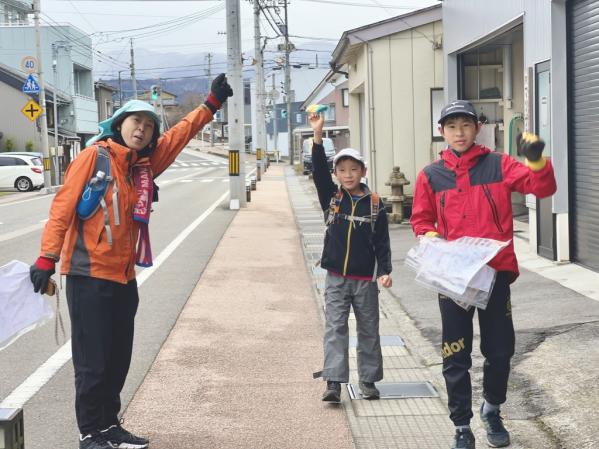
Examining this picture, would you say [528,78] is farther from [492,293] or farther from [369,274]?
[492,293]

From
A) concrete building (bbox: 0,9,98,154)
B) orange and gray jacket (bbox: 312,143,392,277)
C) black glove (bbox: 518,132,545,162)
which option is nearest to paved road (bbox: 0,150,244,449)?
orange and gray jacket (bbox: 312,143,392,277)

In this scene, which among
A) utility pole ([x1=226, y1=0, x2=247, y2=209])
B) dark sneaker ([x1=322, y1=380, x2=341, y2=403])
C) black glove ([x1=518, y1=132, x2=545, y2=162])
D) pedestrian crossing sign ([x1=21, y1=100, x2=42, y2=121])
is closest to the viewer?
black glove ([x1=518, y1=132, x2=545, y2=162])

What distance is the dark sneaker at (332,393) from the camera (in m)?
5.46

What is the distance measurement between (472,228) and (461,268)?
0.87 feet

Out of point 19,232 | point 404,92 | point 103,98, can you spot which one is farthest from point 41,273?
point 103,98

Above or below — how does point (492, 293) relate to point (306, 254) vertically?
above

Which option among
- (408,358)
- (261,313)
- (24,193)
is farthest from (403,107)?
(24,193)

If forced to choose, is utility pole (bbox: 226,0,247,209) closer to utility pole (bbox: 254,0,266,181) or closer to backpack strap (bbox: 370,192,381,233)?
backpack strap (bbox: 370,192,381,233)

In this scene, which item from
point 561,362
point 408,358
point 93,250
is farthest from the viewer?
point 408,358

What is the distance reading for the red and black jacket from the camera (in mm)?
4473

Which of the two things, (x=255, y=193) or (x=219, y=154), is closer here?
(x=255, y=193)

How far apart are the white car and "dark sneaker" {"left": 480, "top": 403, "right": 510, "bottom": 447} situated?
32621 mm

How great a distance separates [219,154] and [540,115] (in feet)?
267

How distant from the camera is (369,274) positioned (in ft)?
18.0
